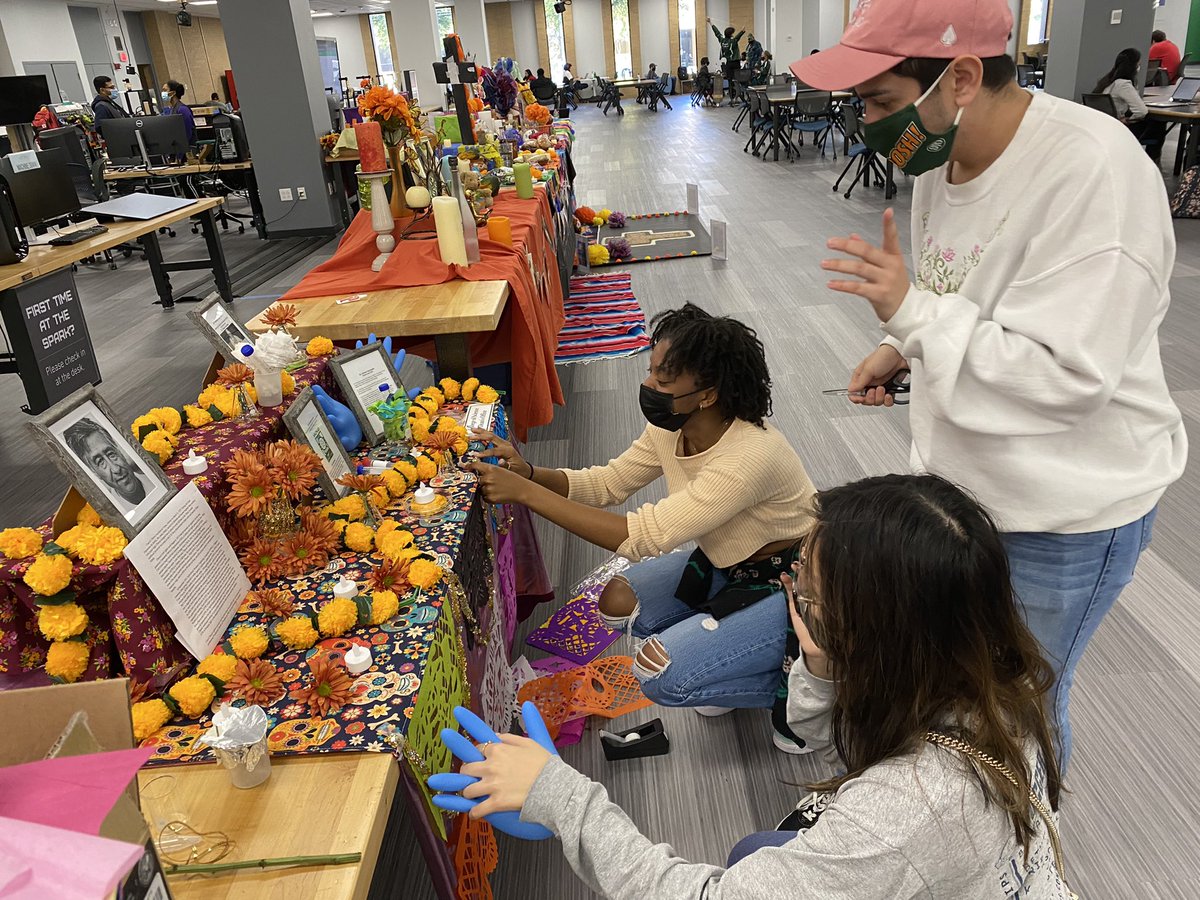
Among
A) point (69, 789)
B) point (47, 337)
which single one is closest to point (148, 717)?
point (69, 789)

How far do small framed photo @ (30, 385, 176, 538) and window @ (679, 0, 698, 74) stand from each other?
28336 mm

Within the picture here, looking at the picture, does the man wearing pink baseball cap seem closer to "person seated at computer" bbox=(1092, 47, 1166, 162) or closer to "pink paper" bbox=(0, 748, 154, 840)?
"pink paper" bbox=(0, 748, 154, 840)

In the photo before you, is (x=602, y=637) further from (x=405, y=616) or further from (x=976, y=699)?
(x=976, y=699)

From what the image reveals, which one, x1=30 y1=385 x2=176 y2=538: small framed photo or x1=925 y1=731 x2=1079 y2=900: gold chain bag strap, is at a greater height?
x1=30 y1=385 x2=176 y2=538: small framed photo

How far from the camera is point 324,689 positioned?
1264 mm

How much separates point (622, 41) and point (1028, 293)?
28617 mm

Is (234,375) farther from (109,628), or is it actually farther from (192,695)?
(192,695)

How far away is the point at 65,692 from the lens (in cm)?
83

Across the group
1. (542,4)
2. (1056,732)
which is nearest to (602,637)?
(1056,732)

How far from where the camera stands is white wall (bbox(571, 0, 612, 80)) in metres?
26.2

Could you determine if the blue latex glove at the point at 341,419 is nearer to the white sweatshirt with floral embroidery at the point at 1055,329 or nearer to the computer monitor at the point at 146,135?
the white sweatshirt with floral embroidery at the point at 1055,329

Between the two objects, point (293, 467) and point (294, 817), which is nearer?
point (294, 817)

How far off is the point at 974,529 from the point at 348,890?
834mm

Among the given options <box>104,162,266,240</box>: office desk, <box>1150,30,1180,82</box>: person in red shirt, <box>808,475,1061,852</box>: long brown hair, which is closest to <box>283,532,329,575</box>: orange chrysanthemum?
<box>808,475,1061,852</box>: long brown hair
